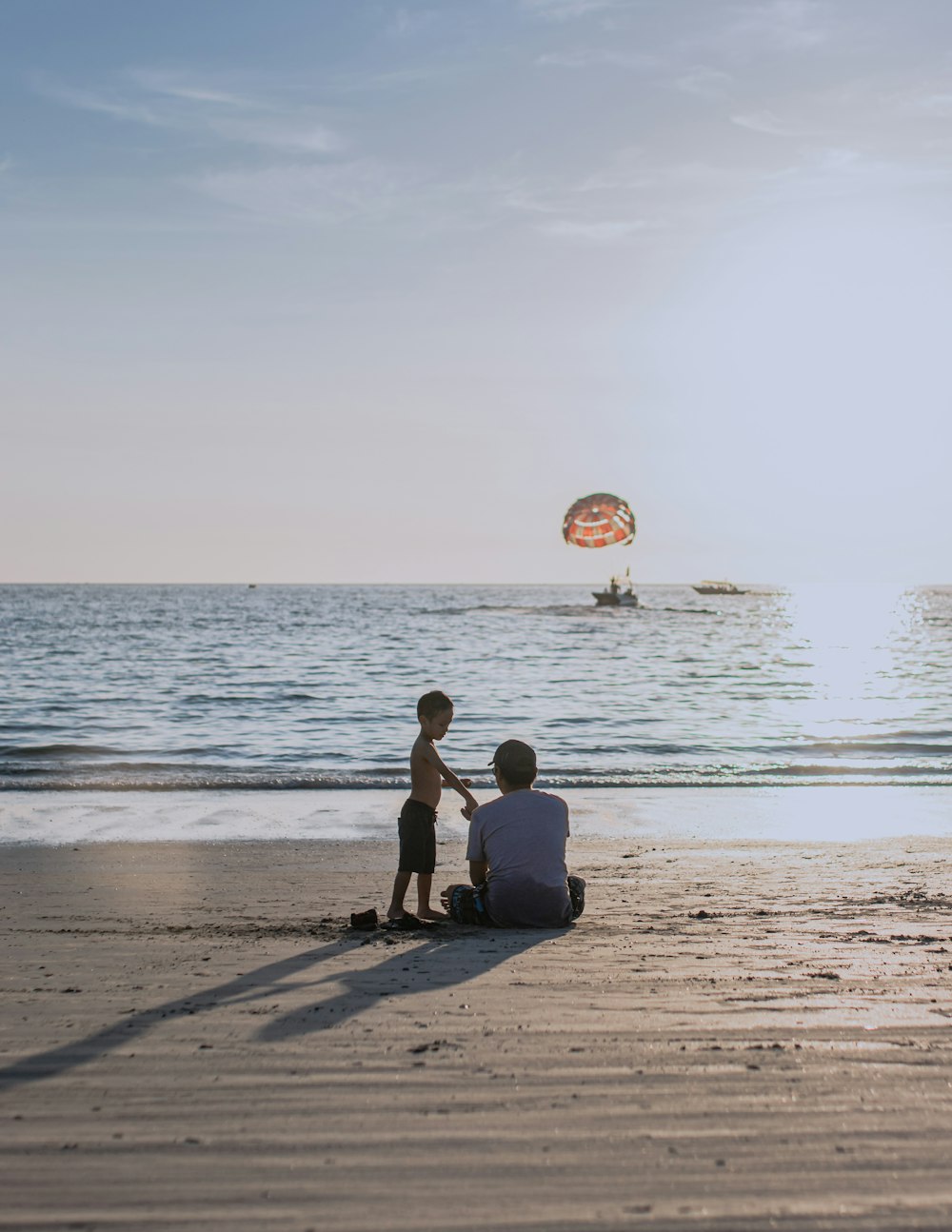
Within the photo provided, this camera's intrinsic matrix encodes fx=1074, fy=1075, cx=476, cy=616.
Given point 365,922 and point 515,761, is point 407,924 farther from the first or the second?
point 515,761

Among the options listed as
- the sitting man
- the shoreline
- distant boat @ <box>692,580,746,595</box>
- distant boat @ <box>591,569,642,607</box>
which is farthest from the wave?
distant boat @ <box>692,580,746,595</box>

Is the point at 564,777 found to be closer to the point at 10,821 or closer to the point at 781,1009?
the point at 10,821

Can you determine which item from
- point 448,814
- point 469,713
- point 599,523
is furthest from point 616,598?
point 448,814

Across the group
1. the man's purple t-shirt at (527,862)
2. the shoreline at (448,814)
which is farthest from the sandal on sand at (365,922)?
the shoreline at (448,814)

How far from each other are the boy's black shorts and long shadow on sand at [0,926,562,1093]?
49 cm

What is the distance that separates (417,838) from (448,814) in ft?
16.4

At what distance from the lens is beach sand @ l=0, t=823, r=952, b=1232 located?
3.07 meters

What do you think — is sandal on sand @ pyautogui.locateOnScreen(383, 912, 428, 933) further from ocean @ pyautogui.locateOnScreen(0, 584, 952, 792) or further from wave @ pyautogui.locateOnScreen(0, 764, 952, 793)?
ocean @ pyautogui.locateOnScreen(0, 584, 952, 792)

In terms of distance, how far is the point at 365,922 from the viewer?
6395 mm

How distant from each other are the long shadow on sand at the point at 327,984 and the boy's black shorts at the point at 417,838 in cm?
49

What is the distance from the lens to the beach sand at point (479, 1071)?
307 centimetres

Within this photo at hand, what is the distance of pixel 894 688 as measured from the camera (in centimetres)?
2970

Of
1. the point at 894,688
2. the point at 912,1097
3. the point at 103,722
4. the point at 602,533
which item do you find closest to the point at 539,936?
the point at 912,1097

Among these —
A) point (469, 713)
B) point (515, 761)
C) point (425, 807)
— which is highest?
point (515, 761)
